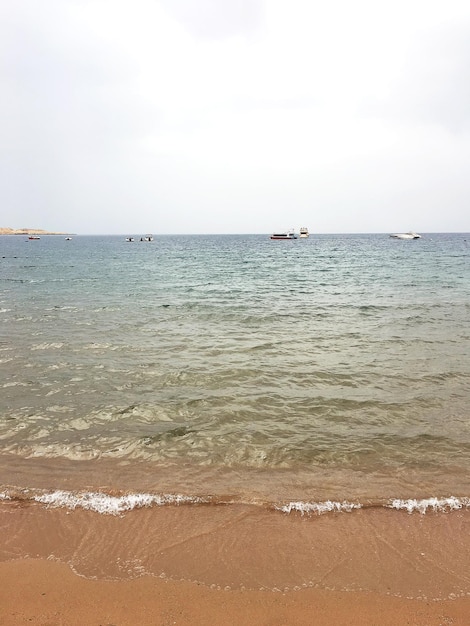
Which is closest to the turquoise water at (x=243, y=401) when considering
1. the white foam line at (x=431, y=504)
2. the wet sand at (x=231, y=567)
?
the white foam line at (x=431, y=504)

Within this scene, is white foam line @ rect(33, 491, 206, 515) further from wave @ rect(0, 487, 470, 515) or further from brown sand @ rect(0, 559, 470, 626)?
brown sand @ rect(0, 559, 470, 626)

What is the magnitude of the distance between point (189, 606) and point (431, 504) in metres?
3.85

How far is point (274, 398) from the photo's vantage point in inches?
388

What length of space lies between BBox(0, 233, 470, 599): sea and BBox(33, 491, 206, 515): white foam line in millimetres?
22

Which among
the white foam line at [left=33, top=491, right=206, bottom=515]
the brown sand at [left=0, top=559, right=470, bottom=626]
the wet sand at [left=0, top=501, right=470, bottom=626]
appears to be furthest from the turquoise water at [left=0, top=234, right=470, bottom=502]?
the brown sand at [left=0, top=559, right=470, bottom=626]

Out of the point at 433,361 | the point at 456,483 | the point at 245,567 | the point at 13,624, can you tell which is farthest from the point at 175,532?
the point at 433,361

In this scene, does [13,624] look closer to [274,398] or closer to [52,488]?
[52,488]

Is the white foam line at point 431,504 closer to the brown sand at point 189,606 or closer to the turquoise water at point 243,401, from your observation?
the turquoise water at point 243,401

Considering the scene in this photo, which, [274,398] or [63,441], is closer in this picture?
[63,441]

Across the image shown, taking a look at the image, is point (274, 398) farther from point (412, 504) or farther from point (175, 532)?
point (175, 532)

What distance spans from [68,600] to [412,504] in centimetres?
479

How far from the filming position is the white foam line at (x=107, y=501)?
18.6ft

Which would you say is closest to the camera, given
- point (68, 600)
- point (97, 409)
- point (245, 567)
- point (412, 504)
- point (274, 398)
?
point (68, 600)

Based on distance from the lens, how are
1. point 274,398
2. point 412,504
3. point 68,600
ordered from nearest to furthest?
point 68,600 → point 412,504 → point 274,398
